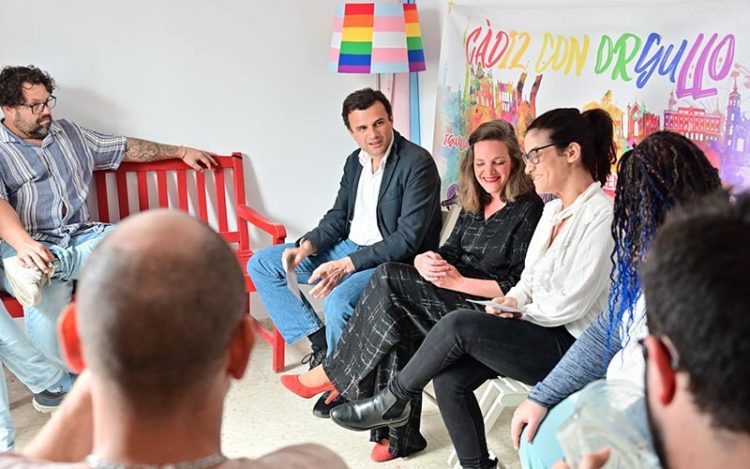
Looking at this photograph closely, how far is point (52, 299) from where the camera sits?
302 cm

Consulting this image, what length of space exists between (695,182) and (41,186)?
249 centimetres

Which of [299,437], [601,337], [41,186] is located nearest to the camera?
[601,337]

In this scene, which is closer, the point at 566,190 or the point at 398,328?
the point at 566,190

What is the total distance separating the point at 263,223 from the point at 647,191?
2.01 m

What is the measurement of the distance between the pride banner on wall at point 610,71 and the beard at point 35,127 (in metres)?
1.68

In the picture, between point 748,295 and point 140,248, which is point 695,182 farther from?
point 140,248

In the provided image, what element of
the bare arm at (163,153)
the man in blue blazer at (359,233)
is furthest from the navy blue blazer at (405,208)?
the bare arm at (163,153)

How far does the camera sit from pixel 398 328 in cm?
260

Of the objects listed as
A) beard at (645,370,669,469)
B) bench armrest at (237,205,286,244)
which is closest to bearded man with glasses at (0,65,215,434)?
bench armrest at (237,205,286,244)

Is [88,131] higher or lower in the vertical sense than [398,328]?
higher

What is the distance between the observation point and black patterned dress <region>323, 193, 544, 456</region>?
2.61m

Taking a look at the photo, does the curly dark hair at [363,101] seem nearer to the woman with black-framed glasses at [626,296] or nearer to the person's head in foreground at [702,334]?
the woman with black-framed glasses at [626,296]

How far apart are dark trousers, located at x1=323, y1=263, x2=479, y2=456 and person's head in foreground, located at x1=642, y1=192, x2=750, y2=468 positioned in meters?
1.72

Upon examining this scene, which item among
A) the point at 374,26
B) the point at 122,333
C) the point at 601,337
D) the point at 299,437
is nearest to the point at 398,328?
the point at 299,437
